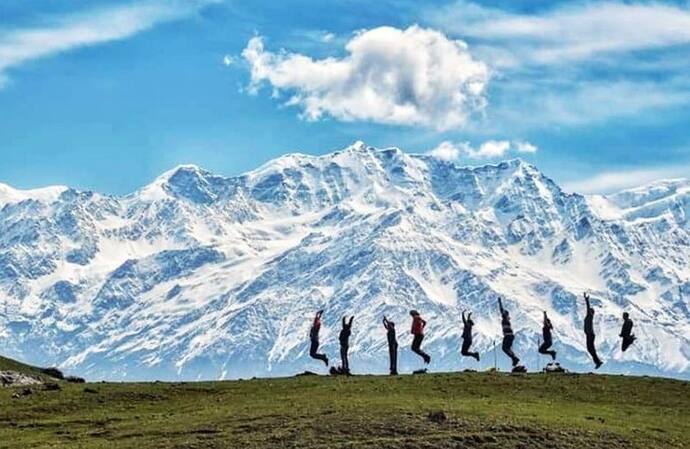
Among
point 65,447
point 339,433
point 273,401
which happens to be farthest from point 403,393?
point 65,447

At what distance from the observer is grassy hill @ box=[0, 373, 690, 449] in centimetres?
4859

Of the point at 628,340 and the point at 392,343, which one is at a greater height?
the point at 628,340

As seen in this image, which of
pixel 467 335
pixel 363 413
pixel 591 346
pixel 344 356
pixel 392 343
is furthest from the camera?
pixel 344 356

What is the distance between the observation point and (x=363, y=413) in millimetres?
51188

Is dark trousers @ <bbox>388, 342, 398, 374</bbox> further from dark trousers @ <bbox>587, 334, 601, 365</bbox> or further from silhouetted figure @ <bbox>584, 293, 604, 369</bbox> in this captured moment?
dark trousers @ <bbox>587, 334, 601, 365</bbox>

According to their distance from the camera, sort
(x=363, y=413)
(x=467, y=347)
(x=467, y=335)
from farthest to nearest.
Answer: (x=467, y=347) < (x=467, y=335) < (x=363, y=413)

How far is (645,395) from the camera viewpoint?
6059cm

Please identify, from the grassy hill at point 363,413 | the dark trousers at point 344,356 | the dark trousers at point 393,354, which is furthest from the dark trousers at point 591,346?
the dark trousers at point 344,356

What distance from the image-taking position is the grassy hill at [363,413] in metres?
48.6

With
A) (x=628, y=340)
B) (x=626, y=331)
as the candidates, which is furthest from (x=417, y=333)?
(x=628, y=340)

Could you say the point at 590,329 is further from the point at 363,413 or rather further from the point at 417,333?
the point at 363,413

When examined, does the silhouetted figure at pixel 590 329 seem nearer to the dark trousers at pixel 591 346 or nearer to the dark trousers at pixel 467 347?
the dark trousers at pixel 591 346

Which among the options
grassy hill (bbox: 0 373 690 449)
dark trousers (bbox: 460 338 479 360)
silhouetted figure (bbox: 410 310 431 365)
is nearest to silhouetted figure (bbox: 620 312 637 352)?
grassy hill (bbox: 0 373 690 449)

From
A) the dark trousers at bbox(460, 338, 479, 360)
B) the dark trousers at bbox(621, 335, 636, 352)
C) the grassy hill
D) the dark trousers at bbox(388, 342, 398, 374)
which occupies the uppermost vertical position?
the dark trousers at bbox(621, 335, 636, 352)
